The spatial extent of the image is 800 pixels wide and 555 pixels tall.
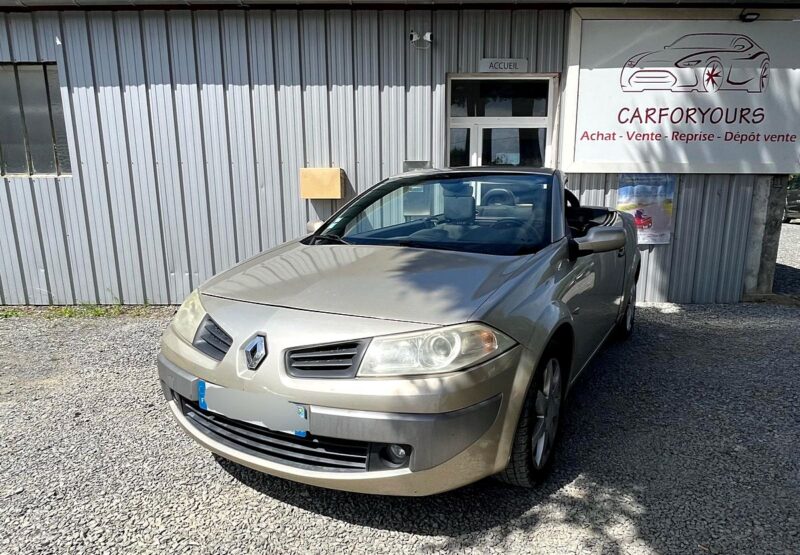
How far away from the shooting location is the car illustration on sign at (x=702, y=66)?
5707 mm

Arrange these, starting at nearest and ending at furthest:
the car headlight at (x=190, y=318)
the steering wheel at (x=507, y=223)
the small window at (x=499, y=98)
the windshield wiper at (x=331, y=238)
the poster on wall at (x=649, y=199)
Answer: the car headlight at (x=190, y=318), the steering wheel at (x=507, y=223), the windshield wiper at (x=331, y=238), the poster on wall at (x=649, y=199), the small window at (x=499, y=98)

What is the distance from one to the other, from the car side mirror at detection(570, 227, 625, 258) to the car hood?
0.47 meters

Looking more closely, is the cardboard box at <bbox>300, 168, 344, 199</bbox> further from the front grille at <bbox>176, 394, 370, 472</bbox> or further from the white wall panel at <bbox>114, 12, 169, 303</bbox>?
the front grille at <bbox>176, 394, 370, 472</bbox>

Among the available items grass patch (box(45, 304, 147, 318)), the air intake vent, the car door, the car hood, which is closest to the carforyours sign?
the car door

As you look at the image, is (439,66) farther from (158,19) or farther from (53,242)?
(53,242)

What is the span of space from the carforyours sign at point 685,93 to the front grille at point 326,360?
15.6 feet

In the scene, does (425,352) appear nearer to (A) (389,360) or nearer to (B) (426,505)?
(A) (389,360)

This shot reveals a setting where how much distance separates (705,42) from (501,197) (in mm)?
4201

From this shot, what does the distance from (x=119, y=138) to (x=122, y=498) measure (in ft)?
15.3

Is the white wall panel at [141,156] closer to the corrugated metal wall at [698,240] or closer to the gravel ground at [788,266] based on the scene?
the corrugated metal wall at [698,240]

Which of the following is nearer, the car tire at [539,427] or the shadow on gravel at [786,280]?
the car tire at [539,427]

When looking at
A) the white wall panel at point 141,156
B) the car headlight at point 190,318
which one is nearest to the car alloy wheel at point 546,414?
the car headlight at point 190,318

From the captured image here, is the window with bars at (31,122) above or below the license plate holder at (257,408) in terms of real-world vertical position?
above

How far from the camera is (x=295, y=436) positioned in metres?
2.09
